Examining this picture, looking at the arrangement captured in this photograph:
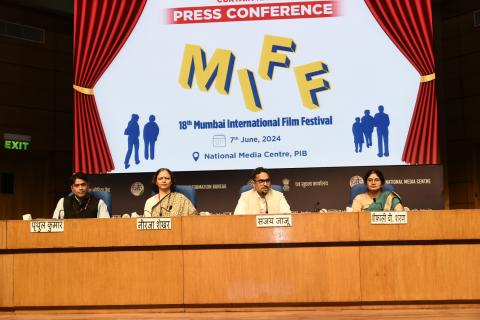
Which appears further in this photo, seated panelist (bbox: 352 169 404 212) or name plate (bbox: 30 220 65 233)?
seated panelist (bbox: 352 169 404 212)

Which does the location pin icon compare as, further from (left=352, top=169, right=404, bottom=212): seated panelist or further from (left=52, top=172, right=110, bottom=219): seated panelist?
(left=352, top=169, right=404, bottom=212): seated panelist

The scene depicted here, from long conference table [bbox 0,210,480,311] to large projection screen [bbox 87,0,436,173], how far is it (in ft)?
7.51

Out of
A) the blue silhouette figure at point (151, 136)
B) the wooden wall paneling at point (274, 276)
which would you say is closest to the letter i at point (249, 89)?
the blue silhouette figure at point (151, 136)

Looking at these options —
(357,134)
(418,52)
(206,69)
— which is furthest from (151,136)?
(418,52)

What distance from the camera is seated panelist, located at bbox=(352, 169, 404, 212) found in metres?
4.34

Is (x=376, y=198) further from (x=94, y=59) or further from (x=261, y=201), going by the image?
(x=94, y=59)

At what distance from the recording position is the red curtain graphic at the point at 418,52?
5.98 meters

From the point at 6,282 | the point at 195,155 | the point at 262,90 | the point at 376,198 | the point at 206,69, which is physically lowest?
the point at 6,282

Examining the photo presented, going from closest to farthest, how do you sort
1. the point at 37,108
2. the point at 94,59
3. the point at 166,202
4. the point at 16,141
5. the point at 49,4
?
the point at 166,202 → the point at 94,59 → the point at 16,141 → the point at 49,4 → the point at 37,108

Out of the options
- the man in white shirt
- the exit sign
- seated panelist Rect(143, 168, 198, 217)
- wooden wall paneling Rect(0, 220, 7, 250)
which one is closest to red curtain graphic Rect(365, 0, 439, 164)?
the man in white shirt

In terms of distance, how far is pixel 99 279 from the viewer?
3889mm

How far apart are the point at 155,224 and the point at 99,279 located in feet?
1.59

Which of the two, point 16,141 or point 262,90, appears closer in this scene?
point 262,90

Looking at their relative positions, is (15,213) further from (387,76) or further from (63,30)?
(387,76)
